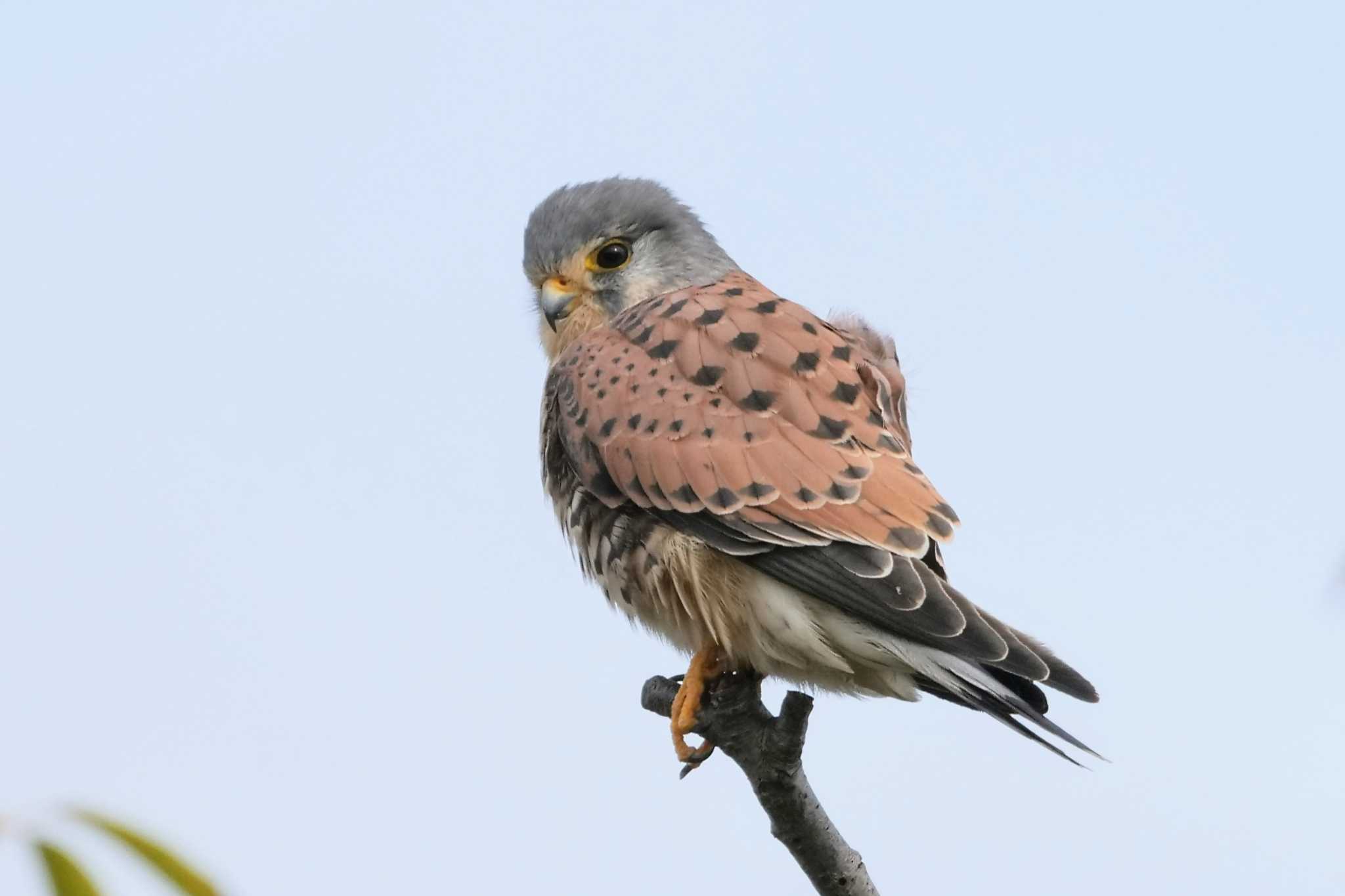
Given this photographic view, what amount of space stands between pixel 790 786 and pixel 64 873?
5.85 ft

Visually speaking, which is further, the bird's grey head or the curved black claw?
the bird's grey head

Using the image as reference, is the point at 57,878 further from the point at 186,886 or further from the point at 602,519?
the point at 602,519

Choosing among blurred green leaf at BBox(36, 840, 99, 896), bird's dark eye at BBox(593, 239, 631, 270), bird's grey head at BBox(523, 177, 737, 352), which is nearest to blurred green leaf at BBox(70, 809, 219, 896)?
blurred green leaf at BBox(36, 840, 99, 896)

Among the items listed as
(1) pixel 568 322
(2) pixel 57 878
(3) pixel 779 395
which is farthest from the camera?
(1) pixel 568 322

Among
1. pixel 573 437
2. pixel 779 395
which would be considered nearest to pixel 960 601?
pixel 779 395

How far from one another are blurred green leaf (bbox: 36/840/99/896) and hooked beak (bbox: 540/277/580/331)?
2.97m

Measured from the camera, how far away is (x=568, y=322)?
3.83 m

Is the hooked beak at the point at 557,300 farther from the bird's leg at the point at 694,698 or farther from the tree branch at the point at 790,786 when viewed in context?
the tree branch at the point at 790,786

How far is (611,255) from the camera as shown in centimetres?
394

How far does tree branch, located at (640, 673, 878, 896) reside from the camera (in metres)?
2.56

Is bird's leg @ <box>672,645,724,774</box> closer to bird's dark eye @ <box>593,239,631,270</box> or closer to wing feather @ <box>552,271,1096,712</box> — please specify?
wing feather @ <box>552,271,1096,712</box>

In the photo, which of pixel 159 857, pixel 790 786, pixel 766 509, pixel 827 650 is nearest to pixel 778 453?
pixel 766 509

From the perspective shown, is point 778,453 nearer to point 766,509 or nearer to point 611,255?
point 766,509

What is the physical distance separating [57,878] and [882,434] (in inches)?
91.6
